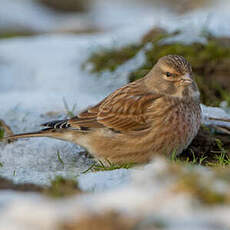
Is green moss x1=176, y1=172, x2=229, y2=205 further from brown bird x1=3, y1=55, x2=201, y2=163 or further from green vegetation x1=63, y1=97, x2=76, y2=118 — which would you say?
green vegetation x1=63, y1=97, x2=76, y2=118

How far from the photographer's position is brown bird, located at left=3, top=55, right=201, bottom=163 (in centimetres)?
471

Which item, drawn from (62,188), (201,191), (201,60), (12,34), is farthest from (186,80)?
(12,34)

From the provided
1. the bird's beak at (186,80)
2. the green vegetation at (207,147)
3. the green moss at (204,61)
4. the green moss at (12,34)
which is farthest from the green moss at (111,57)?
the green moss at (12,34)

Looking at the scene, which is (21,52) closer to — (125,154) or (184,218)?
(125,154)

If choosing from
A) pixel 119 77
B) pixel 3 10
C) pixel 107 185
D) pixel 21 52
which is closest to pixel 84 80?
pixel 119 77

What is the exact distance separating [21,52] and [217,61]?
3476mm

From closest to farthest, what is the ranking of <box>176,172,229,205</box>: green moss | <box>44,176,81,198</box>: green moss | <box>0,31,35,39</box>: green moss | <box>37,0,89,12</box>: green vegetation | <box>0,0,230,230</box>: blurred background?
<box>0,0,230,230</box>: blurred background, <box>176,172,229,205</box>: green moss, <box>44,176,81,198</box>: green moss, <box>0,31,35,39</box>: green moss, <box>37,0,89,12</box>: green vegetation

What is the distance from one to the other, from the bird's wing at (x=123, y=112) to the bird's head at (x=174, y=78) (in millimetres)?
123

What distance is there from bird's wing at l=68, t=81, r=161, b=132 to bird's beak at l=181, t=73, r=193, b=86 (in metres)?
0.29

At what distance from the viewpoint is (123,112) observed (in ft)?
16.3

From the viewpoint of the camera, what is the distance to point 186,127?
4.66 meters

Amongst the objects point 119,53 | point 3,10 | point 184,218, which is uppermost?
point 184,218

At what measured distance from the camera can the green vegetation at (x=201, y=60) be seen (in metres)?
6.48

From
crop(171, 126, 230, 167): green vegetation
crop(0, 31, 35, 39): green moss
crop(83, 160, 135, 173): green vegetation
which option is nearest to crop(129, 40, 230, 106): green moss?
crop(171, 126, 230, 167): green vegetation
